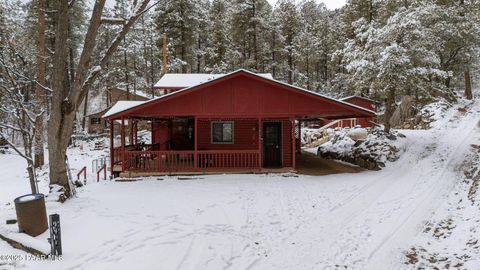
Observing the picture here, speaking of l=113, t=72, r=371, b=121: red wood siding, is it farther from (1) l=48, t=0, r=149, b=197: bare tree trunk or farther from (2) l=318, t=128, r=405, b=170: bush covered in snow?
(1) l=48, t=0, r=149, b=197: bare tree trunk

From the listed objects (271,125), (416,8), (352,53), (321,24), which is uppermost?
(321,24)

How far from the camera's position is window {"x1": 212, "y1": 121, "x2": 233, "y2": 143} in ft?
55.2

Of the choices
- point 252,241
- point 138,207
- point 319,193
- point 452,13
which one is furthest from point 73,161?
point 452,13

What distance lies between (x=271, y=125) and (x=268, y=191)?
5.21 metres

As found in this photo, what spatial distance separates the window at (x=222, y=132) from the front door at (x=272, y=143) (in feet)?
5.70

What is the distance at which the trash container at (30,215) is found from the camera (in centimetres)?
682

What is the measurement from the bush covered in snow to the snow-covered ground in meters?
1.26

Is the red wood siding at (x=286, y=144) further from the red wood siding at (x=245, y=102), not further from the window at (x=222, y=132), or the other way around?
the window at (x=222, y=132)

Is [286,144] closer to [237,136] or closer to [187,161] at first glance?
[237,136]

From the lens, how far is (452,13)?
72.4ft

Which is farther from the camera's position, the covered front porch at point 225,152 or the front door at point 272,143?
the front door at point 272,143

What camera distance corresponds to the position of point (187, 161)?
14734mm

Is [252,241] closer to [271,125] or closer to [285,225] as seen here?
[285,225]

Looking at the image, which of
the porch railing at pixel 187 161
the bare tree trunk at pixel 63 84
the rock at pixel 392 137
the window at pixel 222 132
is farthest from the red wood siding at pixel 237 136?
the bare tree trunk at pixel 63 84
